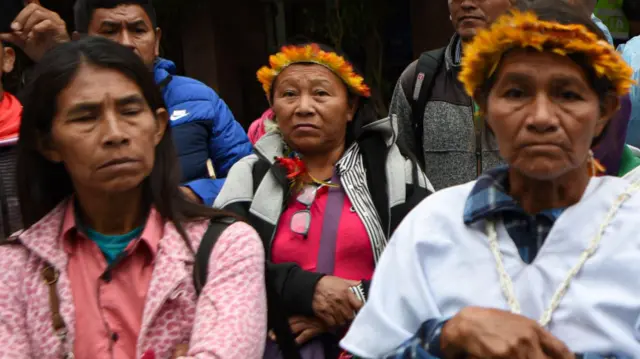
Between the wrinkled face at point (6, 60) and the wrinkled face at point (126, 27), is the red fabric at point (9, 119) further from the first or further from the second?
the wrinkled face at point (126, 27)

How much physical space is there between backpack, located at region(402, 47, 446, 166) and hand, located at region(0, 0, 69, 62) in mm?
1655

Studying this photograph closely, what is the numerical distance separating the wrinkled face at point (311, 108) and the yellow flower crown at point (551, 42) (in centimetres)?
112

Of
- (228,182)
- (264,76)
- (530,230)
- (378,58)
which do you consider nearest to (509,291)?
(530,230)

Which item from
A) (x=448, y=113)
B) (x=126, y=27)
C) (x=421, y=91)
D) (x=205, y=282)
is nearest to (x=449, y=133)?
(x=448, y=113)

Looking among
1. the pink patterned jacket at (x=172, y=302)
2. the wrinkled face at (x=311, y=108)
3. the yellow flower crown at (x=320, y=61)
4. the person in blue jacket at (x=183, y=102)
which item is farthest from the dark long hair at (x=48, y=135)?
the person in blue jacket at (x=183, y=102)

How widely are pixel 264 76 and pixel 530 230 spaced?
5.27ft

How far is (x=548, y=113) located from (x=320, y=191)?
125cm

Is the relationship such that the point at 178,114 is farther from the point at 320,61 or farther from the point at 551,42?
the point at 551,42

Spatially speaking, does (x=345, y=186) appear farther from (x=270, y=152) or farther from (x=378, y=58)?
(x=378, y=58)

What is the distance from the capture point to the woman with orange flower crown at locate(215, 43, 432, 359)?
9.25 ft

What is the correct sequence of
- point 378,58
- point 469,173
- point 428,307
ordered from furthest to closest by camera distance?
point 378,58
point 469,173
point 428,307

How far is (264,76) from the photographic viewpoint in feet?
11.0

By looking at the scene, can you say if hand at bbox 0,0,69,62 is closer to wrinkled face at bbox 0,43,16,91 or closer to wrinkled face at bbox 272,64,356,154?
wrinkled face at bbox 0,43,16,91

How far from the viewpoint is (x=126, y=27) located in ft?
12.1
